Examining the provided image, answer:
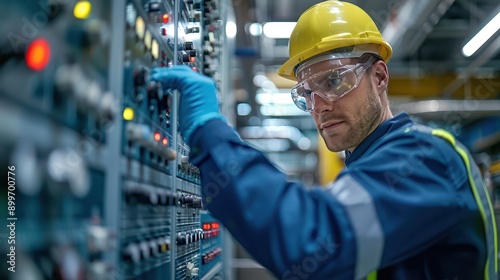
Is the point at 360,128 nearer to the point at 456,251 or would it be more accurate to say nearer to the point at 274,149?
the point at 456,251

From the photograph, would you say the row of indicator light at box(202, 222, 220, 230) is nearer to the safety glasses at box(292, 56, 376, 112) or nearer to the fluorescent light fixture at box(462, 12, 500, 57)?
the safety glasses at box(292, 56, 376, 112)

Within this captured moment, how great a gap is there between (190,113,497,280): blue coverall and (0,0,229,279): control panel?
188mm

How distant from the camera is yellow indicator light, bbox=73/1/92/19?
2.81 feet

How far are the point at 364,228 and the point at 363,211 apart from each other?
0.04m

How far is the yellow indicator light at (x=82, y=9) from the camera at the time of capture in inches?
33.7

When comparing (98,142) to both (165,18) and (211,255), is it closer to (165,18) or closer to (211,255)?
(165,18)

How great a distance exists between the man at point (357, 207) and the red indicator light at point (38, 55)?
494 millimetres

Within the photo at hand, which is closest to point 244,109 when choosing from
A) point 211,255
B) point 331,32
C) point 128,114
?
point 211,255

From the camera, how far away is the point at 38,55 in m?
0.76

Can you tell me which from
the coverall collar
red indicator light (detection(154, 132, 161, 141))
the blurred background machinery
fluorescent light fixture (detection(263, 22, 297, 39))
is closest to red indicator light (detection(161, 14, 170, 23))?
the blurred background machinery

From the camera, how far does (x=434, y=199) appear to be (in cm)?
121

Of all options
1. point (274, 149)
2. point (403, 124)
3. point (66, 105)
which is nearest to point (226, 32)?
point (403, 124)

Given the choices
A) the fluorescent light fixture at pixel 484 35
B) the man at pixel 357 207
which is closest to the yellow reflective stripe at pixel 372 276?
the man at pixel 357 207

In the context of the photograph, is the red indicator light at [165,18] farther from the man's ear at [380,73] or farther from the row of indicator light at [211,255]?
the row of indicator light at [211,255]
